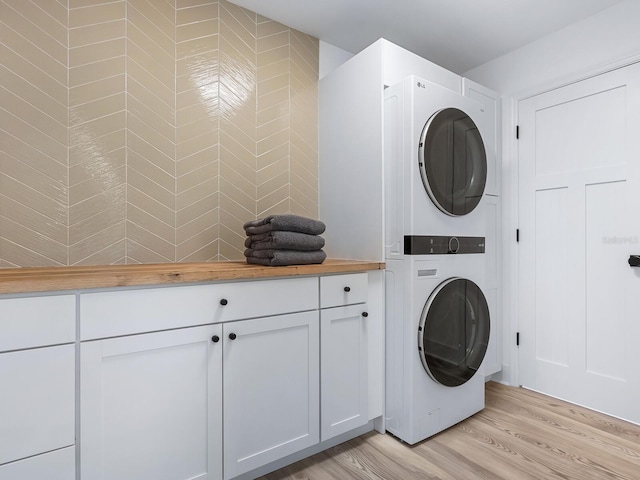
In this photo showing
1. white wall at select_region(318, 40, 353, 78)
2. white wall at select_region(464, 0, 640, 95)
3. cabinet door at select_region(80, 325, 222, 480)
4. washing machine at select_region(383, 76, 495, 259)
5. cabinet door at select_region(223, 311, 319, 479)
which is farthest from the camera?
white wall at select_region(318, 40, 353, 78)

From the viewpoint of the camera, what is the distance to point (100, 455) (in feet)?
3.73

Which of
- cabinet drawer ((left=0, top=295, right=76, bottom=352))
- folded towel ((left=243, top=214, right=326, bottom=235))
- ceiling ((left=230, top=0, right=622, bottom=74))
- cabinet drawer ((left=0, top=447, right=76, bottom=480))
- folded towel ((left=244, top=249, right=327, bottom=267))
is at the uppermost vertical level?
ceiling ((left=230, top=0, right=622, bottom=74))

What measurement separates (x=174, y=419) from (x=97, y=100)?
145 centimetres

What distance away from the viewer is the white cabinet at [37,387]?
1.00 meters

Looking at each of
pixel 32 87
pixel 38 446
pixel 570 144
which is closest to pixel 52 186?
pixel 32 87

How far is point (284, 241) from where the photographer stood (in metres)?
1.58

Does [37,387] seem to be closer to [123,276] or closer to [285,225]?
[123,276]

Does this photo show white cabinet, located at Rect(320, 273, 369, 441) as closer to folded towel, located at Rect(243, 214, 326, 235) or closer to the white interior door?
folded towel, located at Rect(243, 214, 326, 235)

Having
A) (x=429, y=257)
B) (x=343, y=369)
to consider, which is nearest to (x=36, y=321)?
(x=343, y=369)

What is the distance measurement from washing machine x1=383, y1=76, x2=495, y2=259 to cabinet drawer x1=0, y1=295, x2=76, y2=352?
54.9 inches

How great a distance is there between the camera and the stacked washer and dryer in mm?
1789

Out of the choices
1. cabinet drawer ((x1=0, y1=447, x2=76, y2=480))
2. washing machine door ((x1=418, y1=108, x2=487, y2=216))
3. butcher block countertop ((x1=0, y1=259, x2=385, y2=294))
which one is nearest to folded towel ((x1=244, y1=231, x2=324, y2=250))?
butcher block countertop ((x1=0, y1=259, x2=385, y2=294))

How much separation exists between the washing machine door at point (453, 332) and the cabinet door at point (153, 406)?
3.40ft

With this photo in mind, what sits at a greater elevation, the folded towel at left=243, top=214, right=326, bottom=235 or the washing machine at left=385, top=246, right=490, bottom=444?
the folded towel at left=243, top=214, right=326, bottom=235
